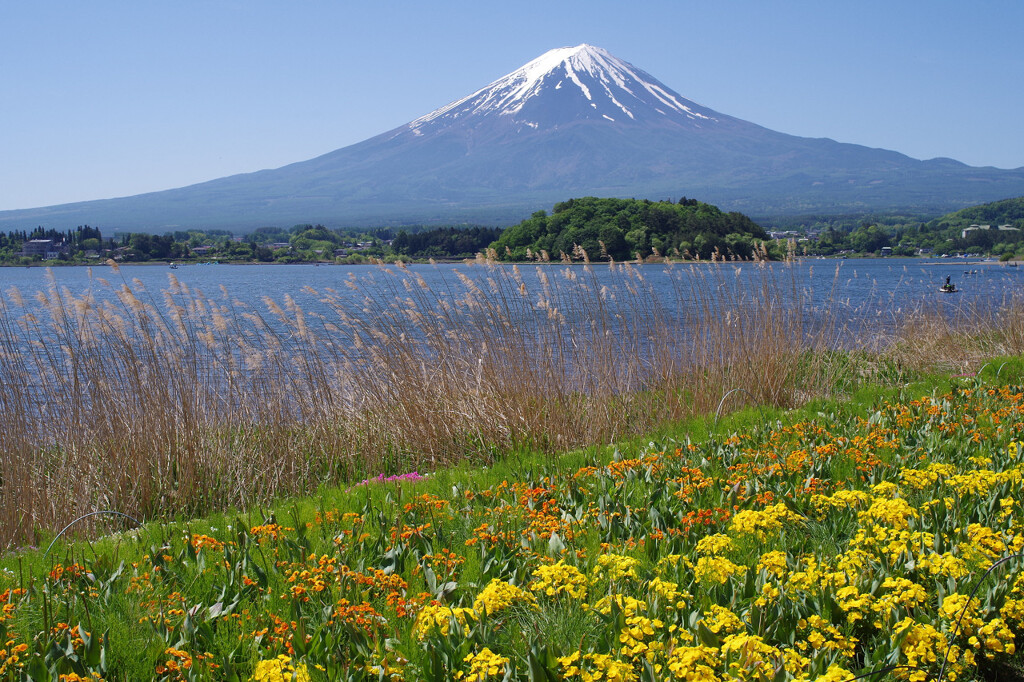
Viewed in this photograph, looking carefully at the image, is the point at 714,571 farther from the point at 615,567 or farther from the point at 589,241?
the point at 589,241

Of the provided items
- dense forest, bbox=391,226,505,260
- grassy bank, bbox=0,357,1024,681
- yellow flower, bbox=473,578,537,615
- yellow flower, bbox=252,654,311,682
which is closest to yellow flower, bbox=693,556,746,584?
grassy bank, bbox=0,357,1024,681

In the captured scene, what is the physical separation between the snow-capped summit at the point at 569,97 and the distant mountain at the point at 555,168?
1.03 feet

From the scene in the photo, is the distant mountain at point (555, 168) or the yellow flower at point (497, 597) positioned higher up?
the distant mountain at point (555, 168)

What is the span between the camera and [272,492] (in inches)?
211

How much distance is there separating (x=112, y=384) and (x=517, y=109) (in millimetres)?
187366

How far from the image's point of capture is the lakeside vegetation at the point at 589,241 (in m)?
22.1

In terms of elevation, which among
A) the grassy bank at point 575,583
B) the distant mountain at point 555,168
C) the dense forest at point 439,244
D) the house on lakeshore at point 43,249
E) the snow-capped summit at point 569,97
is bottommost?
the grassy bank at point 575,583

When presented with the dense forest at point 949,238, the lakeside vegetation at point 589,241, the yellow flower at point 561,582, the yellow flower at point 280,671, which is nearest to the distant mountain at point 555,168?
the dense forest at point 949,238

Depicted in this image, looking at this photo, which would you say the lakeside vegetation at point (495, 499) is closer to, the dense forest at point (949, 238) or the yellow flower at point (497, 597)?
the yellow flower at point (497, 597)

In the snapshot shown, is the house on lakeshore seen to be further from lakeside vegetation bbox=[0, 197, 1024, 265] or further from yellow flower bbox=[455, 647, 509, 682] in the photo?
yellow flower bbox=[455, 647, 509, 682]

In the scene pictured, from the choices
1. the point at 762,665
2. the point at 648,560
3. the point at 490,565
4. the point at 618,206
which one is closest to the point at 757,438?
the point at 648,560

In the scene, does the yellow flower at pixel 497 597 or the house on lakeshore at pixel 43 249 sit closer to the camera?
the yellow flower at pixel 497 597

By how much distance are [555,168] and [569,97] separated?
81.3ft

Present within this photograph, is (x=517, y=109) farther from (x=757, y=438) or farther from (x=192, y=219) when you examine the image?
(x=757, y=438)
